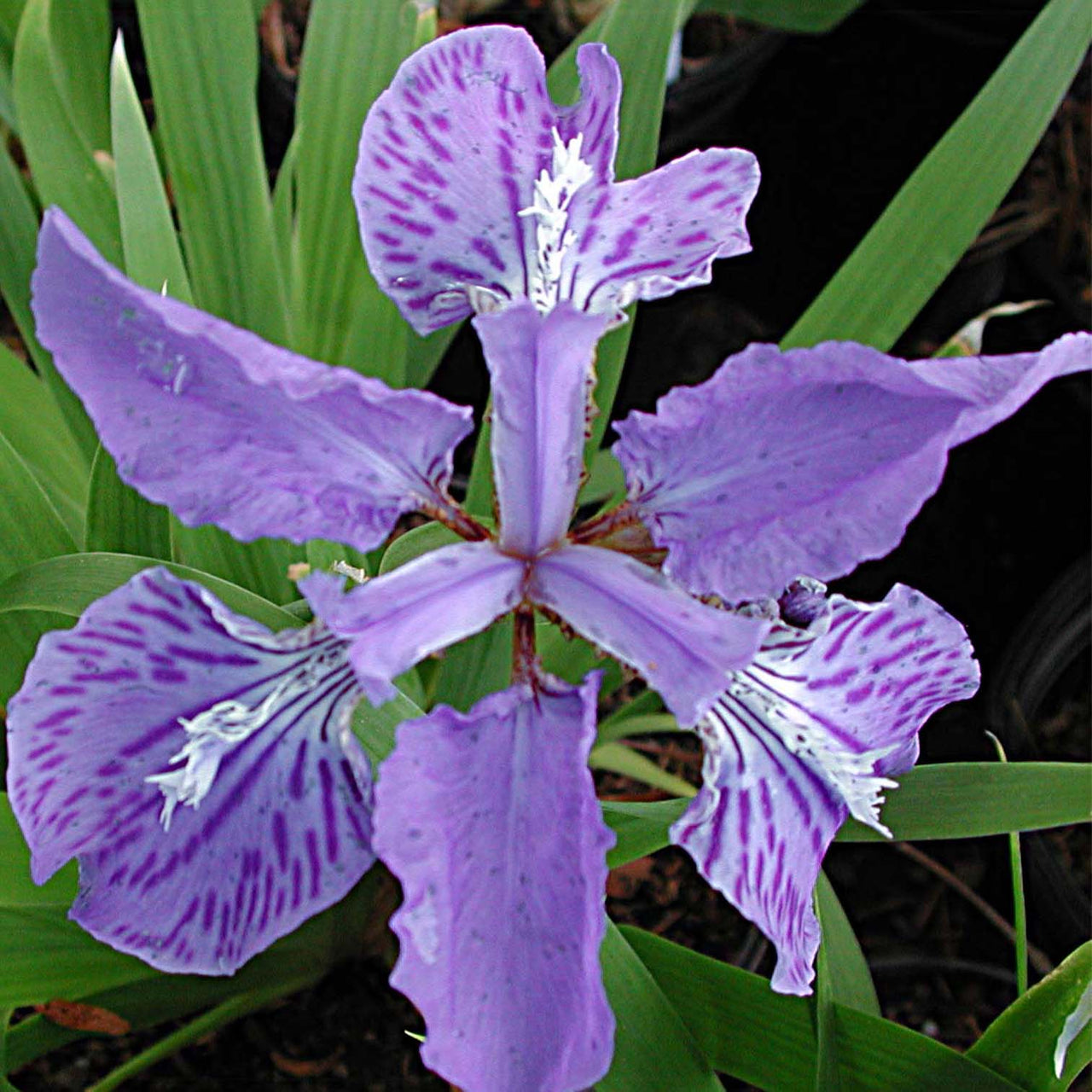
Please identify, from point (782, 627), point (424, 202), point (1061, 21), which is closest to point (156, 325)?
point (424, 202)

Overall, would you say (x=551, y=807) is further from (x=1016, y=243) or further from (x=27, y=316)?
(x=1016, y=243)

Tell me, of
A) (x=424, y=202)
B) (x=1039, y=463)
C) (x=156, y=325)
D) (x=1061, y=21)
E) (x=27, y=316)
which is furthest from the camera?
(x=1039, y=463)

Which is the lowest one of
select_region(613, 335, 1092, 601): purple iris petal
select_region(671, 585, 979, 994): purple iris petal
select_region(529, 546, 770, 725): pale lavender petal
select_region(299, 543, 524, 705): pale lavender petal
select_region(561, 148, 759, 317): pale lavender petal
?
select_region(671, 585, 979, 994): purple iris petal

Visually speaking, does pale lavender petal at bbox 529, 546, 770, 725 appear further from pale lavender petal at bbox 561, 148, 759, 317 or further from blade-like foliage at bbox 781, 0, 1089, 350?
blade-like foliage at bbox 781, 0, 1089, 350

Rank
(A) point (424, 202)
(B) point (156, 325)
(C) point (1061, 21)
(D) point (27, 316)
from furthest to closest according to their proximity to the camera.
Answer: (D) point (27, 316) < (C) point (1061, 21) < (A) point (424, 202) < (B) point (156, 325)

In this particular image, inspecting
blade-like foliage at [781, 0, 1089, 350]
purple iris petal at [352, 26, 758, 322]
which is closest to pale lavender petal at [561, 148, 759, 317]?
purple iris petal at [352, 26, 758, 322]

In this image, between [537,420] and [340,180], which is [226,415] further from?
[340,180]

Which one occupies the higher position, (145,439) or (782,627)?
(145,439)
